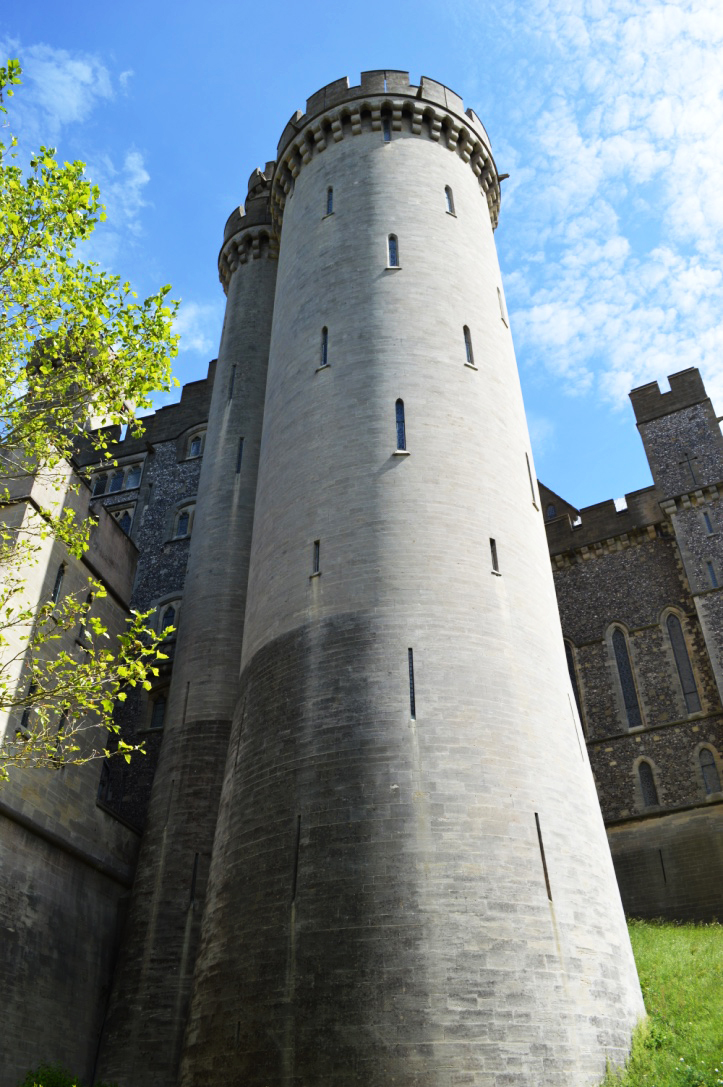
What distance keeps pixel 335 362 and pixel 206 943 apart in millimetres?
11175

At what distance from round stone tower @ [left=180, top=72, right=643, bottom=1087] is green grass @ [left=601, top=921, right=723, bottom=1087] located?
365 millimetres

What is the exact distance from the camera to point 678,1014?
12.9 metres

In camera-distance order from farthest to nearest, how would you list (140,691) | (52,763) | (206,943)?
(140,691)
(206,943)
(52,763)

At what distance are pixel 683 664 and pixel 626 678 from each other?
1597 millimetres

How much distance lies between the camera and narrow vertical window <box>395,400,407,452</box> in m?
16.9

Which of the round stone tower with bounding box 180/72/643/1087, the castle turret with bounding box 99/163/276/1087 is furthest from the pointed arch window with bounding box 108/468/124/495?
the round stone tower with bounding box 180/72/643/1087

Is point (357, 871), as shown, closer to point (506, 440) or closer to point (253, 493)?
point (506, 440)

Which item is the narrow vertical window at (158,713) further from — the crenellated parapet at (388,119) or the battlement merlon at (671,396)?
the battlement merlon at (671,396)

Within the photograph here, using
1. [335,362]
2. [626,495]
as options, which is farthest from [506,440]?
[626,495]

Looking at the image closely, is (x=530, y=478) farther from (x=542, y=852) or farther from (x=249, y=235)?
(x=249, y=235)

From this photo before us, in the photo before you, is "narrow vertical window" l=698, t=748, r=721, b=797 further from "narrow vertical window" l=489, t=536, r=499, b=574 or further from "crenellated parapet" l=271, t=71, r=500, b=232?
"crenellated parapet" l=271, t=71, r=500, b=232

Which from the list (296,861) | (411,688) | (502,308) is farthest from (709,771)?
(296,861)

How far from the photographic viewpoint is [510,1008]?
1115 cm

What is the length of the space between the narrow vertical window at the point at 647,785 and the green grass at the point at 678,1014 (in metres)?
4.83
